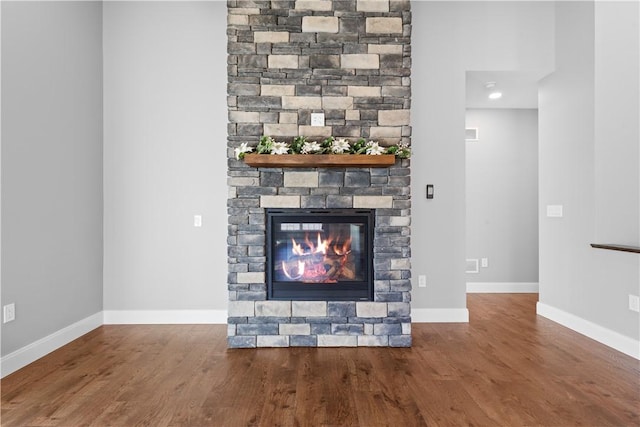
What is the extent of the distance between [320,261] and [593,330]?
7.76 feet

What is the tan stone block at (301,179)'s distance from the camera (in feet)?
10.4

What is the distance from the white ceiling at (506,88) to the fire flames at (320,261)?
227 centimetres

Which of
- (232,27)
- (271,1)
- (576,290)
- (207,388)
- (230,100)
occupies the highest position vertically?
(271,1)

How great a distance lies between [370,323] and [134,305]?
2.24 meters

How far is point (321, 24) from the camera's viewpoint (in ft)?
10.5

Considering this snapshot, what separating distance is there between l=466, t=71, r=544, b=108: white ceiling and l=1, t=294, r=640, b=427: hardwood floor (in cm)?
251

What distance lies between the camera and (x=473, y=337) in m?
3.34

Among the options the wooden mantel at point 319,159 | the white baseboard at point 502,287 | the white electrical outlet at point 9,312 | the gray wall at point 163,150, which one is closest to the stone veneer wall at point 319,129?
the wooden mantel at point 319,159

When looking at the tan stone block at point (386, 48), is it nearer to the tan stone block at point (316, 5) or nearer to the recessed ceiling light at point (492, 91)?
the tan stone block at point (316, 5)

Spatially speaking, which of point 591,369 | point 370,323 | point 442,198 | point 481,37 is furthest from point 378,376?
point 481,37

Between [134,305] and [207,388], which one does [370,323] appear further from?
[134,305]

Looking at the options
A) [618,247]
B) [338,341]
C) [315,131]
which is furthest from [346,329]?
[618,247]

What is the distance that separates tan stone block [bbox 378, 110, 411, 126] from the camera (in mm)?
3205

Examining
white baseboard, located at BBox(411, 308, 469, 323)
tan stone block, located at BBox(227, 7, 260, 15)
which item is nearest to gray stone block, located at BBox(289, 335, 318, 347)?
white baseboard, located at BBox(411, 308, 469, 323)
